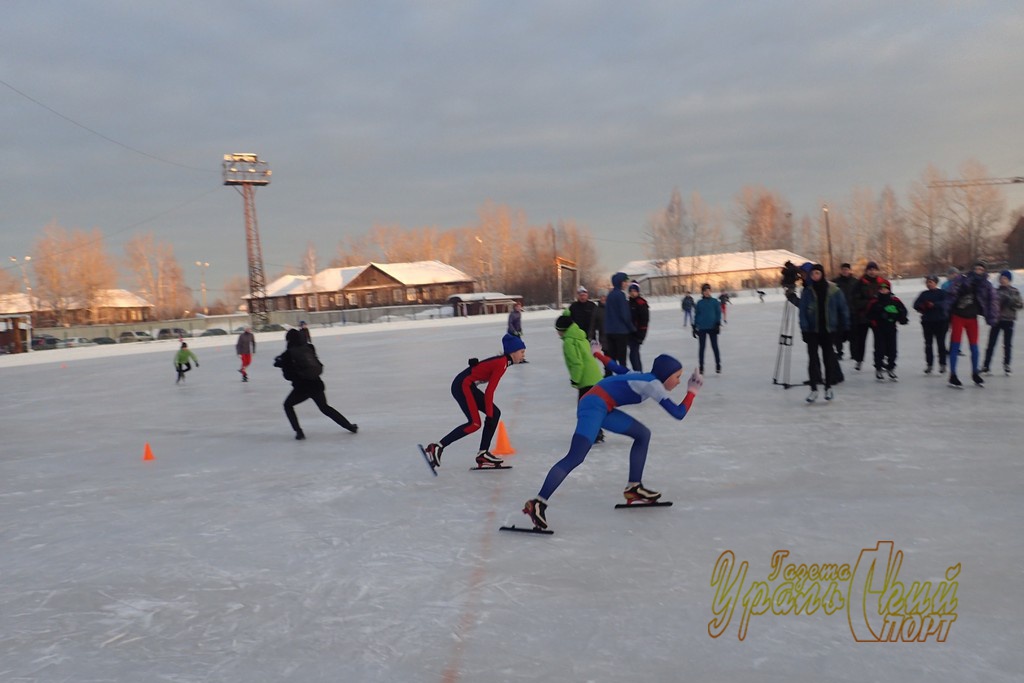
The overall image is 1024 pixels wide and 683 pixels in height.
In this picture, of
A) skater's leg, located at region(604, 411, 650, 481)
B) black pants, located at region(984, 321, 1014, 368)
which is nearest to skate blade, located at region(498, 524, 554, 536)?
skater's leg, located at region(604, 411, 650, 481)

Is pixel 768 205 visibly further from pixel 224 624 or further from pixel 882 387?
pixel 224 624

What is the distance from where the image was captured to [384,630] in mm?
3543

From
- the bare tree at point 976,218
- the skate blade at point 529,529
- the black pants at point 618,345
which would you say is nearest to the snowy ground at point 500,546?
the skate blade at point 529,529

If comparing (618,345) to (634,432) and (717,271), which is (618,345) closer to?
(634,432)

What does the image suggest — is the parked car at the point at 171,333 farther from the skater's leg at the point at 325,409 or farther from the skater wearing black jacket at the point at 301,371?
the skater's leg at the point at 325,409

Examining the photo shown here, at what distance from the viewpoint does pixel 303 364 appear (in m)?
8.77

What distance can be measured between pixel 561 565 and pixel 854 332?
8988mm

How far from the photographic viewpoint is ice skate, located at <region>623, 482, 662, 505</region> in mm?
5336

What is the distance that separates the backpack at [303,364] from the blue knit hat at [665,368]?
16.5 feet

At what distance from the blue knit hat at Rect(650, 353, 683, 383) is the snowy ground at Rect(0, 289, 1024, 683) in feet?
3.31

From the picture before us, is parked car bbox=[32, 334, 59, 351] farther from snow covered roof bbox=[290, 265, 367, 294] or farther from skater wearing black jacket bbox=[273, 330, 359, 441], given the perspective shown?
skater wearing black jacket bbox=[273, 330, 359, 441]

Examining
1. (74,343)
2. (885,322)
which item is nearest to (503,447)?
(885,322)

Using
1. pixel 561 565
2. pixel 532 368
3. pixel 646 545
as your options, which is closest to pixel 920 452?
pixel 646 545

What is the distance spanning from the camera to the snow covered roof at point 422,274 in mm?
87938
